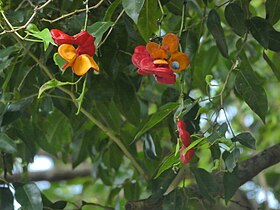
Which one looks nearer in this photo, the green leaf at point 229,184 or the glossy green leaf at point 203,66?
the green leaf at point 229,184

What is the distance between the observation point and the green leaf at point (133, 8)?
0.95 m

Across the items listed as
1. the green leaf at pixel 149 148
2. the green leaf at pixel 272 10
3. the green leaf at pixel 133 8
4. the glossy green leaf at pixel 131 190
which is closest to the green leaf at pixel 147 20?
the green leaf at pixel 133 8

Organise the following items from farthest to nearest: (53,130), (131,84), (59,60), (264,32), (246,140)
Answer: (53,130), (131,84), (264,32), (246,140), (59,60)

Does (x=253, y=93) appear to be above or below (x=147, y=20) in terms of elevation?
below

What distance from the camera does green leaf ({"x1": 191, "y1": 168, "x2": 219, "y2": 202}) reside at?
123 centimetres

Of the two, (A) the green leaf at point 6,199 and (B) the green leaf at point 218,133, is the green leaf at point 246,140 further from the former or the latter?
(A) the green leaf at point 6,199

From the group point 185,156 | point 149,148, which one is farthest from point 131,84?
point 185,156

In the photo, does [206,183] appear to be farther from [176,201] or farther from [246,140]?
[246,140]

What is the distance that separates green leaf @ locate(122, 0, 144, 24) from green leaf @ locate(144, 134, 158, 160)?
0.47 m

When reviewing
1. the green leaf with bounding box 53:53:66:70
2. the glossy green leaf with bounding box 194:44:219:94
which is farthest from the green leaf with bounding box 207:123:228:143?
the glossy green leaf with bounding box 194:44:219:94

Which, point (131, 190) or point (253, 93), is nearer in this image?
point (253, 93)

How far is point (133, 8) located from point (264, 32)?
30 cm

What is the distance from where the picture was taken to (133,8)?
3.14ft

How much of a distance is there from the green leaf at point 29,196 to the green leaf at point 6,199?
2 cm
